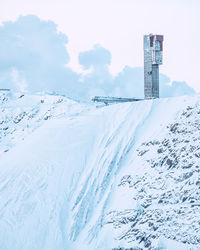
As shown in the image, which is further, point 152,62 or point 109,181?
point 152,62

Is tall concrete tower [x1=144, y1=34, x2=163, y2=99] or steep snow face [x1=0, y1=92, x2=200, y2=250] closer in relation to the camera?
steep snow face [x1=0, y1=92, x2=200, y2=250]

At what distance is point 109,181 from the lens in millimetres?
29031

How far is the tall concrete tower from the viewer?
143 feet

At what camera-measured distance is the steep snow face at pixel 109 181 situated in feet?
75.2

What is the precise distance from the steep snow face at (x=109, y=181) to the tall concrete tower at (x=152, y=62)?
7.66 metres

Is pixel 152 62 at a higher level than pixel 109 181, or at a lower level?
higher

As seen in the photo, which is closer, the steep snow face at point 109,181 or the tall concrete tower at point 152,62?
the steep snow face at point 109,181

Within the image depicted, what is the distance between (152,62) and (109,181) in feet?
60.7

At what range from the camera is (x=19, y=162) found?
33.7 meters

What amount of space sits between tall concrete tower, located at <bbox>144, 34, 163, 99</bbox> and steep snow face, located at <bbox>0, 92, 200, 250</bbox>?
25.1 feet

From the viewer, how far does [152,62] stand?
43438 millimetres

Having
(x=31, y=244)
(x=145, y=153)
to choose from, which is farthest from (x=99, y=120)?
(x=31, y=244)

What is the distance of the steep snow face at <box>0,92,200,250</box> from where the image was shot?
22906mm

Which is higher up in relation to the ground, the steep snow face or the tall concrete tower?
the tall concrete tower
